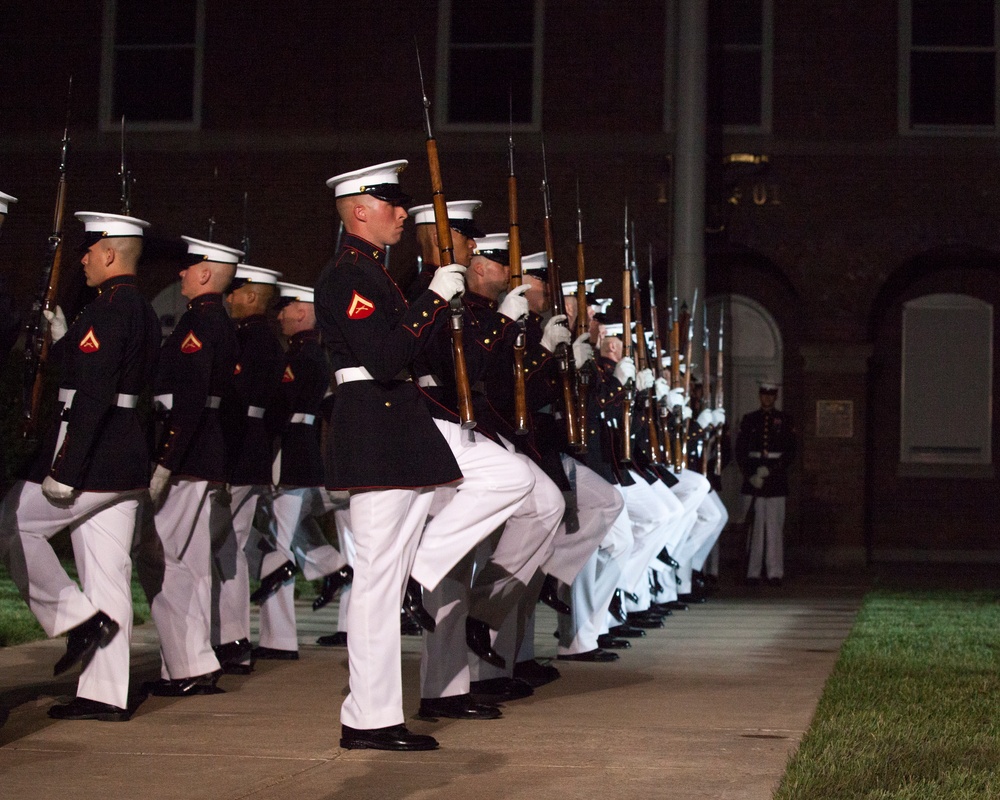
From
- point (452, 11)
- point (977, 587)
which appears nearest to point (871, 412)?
point (977, 587)

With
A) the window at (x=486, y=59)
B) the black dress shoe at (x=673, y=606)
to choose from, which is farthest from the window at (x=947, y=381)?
the black dress shoe at (x=673, y=606)

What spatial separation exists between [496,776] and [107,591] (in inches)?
78.6

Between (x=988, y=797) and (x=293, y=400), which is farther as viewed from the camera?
(x=293, y=400)

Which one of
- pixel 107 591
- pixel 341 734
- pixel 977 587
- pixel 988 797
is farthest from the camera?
pixel 977 587

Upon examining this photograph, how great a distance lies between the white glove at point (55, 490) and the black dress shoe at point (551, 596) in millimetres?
2633

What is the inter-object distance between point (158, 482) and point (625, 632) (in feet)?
13.7

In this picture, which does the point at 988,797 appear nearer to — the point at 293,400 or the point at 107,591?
the point at 107,591

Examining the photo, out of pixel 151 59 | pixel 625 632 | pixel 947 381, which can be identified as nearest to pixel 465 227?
pixel 625 632

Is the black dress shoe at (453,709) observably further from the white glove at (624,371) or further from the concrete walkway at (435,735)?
the white glove at (624,371)

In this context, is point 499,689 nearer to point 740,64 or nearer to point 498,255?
point 498,255

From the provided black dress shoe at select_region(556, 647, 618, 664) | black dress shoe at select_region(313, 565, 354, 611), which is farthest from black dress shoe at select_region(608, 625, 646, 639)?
black dress shoe at select_region(313, 565, 354, 611)

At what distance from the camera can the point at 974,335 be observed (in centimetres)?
2078

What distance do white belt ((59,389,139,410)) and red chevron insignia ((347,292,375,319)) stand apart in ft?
4.13

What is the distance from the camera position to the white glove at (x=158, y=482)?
7.80m
